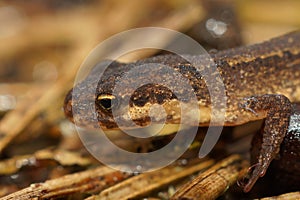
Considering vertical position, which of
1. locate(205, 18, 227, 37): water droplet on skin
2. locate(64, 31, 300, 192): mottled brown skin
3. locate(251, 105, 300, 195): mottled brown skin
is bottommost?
locate(251, 105, 300, 195): mottled brown skin

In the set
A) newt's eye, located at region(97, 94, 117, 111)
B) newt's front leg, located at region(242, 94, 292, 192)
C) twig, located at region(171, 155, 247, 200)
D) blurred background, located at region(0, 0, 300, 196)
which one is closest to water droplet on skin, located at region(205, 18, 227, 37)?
blurred background, located at region(0, 0, 300, 196)

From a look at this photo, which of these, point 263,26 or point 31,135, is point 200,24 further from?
point 31,135

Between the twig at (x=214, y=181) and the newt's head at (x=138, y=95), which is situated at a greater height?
the newt's head at (x=138, y=95)

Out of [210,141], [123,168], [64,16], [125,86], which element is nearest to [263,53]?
[210,141]

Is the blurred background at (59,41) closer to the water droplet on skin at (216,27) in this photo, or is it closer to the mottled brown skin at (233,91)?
the water droplet on skin at (216,27)

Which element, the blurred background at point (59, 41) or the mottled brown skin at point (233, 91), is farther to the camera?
the blurred background at point (59, 41)

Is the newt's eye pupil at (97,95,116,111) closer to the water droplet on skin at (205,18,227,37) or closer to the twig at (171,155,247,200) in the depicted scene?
the twig at (171,155,247,200)

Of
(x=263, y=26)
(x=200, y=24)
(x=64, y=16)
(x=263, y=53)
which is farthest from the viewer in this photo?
(x=64, y=16)

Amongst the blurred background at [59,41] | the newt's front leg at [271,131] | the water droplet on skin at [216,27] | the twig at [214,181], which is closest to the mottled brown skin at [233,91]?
the newt's front leg at [271,131]
